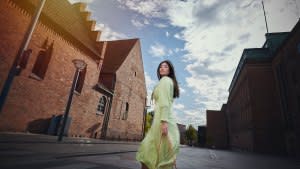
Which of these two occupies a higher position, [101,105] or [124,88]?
[124,88]

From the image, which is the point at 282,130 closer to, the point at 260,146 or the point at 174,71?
the point at 260,146

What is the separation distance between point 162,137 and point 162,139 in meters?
0.02

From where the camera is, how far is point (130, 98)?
24172mm

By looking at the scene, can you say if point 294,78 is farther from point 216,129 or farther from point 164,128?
point 216,129

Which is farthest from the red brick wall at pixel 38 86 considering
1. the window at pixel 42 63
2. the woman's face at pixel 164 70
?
the woman's face at pixel 164 70

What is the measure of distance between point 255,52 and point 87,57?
27.7 m

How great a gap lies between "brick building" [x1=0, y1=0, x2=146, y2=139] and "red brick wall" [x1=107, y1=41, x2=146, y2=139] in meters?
0.36

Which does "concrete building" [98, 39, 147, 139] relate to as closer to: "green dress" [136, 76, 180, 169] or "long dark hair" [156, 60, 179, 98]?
"long dark hair" [156, 60, 179, 98]

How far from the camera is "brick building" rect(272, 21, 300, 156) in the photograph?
19845mm

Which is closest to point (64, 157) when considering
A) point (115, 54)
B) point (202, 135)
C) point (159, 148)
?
point (159, 148)

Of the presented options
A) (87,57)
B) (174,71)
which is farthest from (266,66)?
(174,71)

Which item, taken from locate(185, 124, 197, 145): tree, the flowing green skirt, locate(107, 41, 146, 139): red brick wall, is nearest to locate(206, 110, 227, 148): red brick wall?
locate(185, 124, 197, 145): tree

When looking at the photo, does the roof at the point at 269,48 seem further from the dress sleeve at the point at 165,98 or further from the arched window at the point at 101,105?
the dress sleeve at the point at 165,98

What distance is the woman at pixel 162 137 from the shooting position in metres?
1.94
